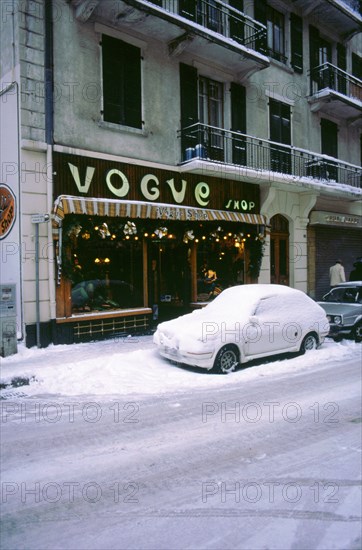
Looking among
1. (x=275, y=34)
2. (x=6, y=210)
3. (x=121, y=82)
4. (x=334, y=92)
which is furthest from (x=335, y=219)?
(x=6, y=210)

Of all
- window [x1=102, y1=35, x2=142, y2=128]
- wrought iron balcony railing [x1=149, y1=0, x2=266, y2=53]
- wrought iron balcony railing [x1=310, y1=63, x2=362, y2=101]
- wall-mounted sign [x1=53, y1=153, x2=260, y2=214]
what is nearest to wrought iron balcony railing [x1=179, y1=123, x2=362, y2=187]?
wall-mounted sign [x1=53, y1=153, x2=260, y2=214]

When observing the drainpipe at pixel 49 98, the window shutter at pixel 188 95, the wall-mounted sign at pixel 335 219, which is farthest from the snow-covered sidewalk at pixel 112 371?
the wall-mounted sign at pixel 335 219

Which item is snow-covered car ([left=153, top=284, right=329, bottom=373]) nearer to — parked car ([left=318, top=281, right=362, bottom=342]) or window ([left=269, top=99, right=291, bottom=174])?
parked car ([left=318, top=281, right=362, bottom=342])

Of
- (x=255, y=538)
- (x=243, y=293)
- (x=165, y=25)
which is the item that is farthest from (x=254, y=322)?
(x=165, y=25)

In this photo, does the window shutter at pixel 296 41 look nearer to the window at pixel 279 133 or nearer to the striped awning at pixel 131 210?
the window at pixel 279 133

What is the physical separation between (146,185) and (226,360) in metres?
5.98

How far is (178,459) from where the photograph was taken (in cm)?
473

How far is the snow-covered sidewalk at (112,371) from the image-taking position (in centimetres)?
746

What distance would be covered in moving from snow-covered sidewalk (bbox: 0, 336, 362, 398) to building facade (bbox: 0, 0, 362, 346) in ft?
3.84

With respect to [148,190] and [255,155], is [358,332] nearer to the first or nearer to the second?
[148,190]

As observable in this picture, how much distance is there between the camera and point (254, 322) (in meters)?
8.84

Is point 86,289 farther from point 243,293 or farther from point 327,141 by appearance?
point 327,141

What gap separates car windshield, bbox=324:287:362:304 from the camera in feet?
40.6

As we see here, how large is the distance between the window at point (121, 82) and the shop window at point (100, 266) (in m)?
2.98
